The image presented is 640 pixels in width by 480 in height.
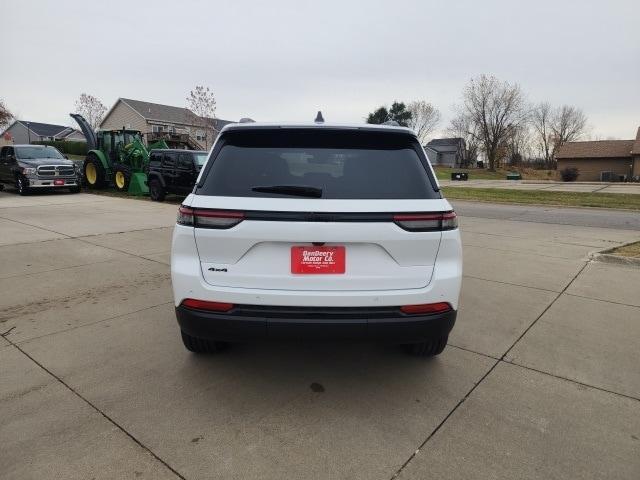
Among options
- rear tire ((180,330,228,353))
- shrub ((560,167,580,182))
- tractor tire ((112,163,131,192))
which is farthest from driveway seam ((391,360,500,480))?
shrub ((560,167,580,182))

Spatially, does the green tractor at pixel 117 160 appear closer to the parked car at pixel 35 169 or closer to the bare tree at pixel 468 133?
the parked car at pixel 35 169

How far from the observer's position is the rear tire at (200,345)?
10.5 feet

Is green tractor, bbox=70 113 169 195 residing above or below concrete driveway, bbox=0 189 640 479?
above

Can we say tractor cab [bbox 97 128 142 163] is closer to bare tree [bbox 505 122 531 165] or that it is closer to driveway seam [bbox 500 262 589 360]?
driveway seam [bbox 500 262 589 360]

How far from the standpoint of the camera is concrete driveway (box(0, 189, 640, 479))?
2232 millimetres

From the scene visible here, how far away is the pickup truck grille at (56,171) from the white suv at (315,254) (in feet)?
56.5

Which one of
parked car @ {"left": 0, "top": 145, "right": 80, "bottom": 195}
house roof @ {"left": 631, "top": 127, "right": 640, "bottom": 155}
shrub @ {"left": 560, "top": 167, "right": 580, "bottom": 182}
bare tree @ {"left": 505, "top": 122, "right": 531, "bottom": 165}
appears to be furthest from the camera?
bare tree @ {"left": 505, "top": 122, "right": 531, "bottom": 165}

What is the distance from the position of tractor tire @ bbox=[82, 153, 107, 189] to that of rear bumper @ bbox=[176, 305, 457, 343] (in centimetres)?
1858

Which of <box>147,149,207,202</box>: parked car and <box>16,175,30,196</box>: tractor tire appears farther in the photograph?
<box>16,175,30,196</box>: tractor tire

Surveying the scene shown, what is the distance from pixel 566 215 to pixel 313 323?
1349 cm

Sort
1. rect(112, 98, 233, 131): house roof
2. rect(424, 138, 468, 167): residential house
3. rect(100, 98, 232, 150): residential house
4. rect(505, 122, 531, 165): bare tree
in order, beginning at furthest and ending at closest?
rect(424, 138, 468, 167): residential house, rect(505, 122, 531, 165): bare tree, rect(112, 98, 233, 131): house roof, rect(100, 98, 232, 150): residential house

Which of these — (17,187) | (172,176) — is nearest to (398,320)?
(172,176)

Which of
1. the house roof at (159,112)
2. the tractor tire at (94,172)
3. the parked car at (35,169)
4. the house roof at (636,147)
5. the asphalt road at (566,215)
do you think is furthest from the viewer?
the house roof at (159,112)

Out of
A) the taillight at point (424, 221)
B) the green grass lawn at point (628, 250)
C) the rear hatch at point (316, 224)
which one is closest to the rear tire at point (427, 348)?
the rear hatch at point (316, 224)
